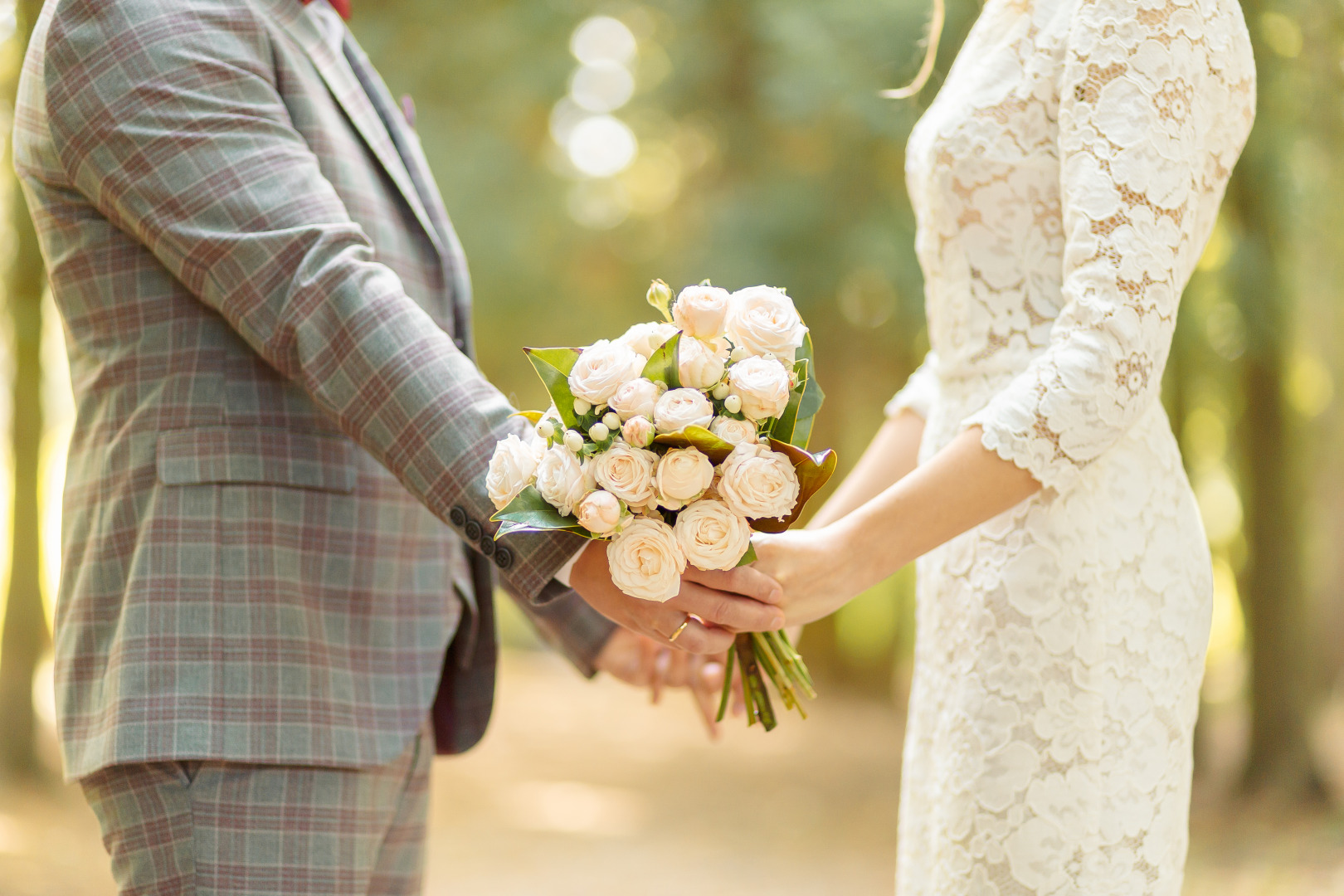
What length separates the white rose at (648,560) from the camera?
1.53 meters

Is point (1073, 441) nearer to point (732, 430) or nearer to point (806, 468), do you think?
point (806, 468)

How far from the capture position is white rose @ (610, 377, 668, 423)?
4.95 feet

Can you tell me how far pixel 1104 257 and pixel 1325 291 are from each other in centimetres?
784

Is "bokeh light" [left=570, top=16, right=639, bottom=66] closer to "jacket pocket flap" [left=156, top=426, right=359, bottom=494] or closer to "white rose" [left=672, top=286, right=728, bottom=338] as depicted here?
"jacket pocket flap" [left=156, top=426, right=359, bottom=494]

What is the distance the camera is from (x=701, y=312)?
1.58 meters

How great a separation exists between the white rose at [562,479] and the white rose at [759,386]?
24 centimetres

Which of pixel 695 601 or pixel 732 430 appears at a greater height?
pixel 732 430

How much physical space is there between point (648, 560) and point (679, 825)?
6.11m

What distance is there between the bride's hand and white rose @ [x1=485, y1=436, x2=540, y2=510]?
1.27 ft

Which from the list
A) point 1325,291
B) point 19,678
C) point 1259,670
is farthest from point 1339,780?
point 19,678

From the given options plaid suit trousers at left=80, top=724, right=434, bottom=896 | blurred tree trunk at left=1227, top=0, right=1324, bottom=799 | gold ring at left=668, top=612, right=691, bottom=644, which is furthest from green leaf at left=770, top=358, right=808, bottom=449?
blurred tree trunk at left=1227, top=0, right=1324, bottom=799

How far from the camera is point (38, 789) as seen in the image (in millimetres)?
6551

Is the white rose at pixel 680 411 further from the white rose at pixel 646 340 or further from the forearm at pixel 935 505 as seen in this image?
the forearm at pixel 935 505

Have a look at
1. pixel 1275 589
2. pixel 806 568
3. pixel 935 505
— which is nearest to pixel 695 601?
pixel 806 568
